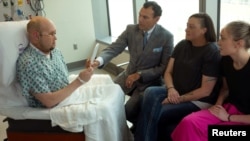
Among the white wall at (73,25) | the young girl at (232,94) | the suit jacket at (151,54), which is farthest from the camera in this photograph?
the white wall at (73,25)

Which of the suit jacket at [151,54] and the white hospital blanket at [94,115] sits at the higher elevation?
the suit jacket at [151,54]

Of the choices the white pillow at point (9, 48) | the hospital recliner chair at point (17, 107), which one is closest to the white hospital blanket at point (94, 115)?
the hospital recliner chair at point (17, 107)

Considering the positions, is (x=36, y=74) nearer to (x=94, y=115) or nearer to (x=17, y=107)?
(x=17, y=107)

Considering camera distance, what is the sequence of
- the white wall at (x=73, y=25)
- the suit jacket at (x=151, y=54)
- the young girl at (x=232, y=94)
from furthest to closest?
the white wall at (x=73, y=25) → the suit jacket at (x=151, y=54) → the young girl at (x=232, y=94)

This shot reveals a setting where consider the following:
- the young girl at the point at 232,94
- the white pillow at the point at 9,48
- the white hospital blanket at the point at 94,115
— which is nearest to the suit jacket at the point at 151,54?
Result: the white hospital blanket at the point at 94,115

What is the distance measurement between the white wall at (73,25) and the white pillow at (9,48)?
247cm

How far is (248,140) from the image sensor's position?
1651 millimetres

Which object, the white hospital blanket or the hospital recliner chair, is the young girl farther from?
the hospital recliner chair

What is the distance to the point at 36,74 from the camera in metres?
1.66

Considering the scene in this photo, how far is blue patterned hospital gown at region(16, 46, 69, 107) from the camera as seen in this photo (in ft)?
5.44

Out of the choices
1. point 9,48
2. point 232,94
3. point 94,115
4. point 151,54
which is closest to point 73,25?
point 151,54

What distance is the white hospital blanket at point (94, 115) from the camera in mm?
1627

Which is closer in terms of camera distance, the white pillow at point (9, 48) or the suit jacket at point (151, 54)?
the white pillow at point (9, 48)

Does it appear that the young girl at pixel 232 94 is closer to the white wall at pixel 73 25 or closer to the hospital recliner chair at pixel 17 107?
the hospital recliner chair at pixel 17 107
